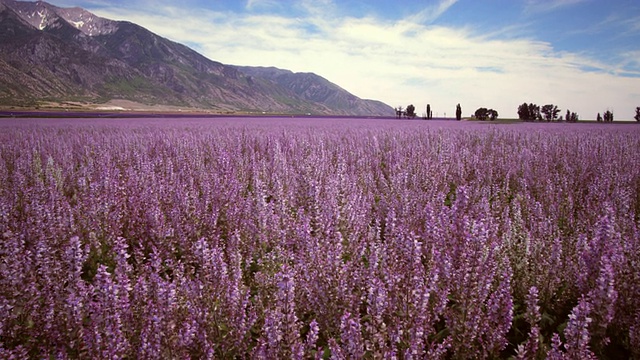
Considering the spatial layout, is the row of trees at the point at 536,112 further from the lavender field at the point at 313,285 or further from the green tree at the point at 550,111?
the lavender field at the point at 313,285

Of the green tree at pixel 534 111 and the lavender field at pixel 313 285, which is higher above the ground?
the green tree at pixel 534 111

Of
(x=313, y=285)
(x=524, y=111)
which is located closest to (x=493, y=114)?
(x=524, y=111)

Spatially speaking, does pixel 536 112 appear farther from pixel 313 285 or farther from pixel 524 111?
pixel 313 285

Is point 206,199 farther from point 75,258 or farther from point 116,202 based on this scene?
point 75,258

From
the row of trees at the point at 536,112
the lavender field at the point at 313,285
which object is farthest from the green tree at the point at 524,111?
the lavender field at the point at 313,285

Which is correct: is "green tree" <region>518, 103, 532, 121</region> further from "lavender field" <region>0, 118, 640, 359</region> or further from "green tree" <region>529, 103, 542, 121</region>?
"lavender field" <region>0, 118, 640, 359</region>

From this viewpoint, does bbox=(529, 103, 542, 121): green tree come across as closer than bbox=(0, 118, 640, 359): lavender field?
No

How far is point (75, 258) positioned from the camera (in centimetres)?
247

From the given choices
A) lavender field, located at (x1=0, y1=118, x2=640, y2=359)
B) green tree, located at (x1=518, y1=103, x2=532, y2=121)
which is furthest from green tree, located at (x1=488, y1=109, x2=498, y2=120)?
lavender field, located at (x1=0, y1=118, x2=640, y2=359)

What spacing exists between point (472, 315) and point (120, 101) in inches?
7632

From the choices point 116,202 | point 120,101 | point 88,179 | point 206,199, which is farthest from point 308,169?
point 120,101

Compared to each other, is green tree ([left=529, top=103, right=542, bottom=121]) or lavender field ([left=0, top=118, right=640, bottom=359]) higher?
green tree ([left=529, top=103, right=542, bottom=121])

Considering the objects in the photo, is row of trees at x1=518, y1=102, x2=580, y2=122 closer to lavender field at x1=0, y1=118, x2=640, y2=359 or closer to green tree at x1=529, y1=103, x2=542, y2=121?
green tree at x1=529, y1=103, x2=542, y2=121

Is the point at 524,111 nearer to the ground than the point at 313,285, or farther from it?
farther from it
